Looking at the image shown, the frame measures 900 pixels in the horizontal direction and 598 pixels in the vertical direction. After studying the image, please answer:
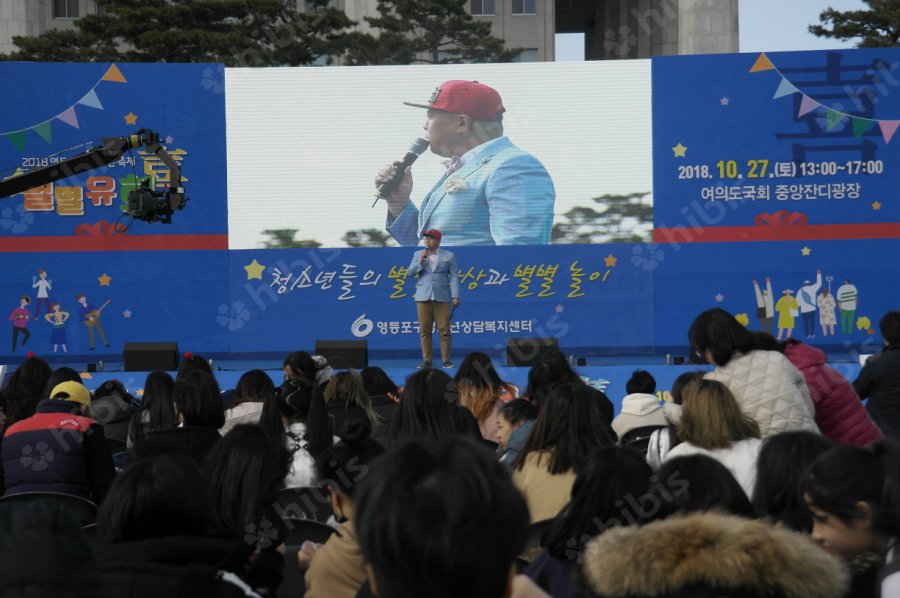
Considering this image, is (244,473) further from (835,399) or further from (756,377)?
(835,399)

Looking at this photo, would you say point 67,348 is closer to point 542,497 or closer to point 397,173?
point 397,173

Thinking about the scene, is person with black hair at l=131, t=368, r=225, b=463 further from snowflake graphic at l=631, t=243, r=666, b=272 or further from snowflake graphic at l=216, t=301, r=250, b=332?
snowflake graphic at l=631, t=243, r=666, b=272

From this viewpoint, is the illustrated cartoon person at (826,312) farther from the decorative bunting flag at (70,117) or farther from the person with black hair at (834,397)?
the decorative bunting flag at (70,117)

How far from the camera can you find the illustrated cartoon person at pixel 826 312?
12.2 metres

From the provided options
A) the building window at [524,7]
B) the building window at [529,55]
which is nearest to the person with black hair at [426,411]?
the building window at [529,55]

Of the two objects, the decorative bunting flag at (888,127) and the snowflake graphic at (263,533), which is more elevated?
the decorative bunting flag at (888,127)

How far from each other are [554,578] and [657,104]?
11.0 meters

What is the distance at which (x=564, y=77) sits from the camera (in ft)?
40.7

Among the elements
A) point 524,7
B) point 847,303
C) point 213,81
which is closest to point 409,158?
point 213,81

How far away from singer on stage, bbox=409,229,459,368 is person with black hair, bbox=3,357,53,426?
5.62 meters

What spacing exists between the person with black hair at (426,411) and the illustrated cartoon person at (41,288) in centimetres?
973

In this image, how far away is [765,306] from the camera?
12.3 meters

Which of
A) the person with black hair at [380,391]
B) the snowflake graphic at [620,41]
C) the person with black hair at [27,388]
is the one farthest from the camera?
the snowflake graphic at [620,41]

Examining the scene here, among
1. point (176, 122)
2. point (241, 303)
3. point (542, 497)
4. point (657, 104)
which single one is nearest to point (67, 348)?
point (241, 303)
